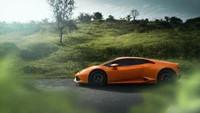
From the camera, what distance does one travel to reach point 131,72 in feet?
38.3

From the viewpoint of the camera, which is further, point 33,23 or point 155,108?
point 33,23

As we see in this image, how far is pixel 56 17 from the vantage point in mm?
49594

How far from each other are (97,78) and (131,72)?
1.35 meters

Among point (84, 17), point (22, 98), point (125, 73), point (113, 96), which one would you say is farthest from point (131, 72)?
point (84, 17)

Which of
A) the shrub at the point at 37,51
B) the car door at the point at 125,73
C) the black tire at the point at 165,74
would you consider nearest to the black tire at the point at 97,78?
the car door at the point at 125,73

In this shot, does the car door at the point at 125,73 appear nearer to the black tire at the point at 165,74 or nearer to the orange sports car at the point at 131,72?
the orange sports car at the point at 131,72

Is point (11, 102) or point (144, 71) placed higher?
point (11, 102)

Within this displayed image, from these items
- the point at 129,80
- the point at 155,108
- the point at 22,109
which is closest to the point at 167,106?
the point at 155,108

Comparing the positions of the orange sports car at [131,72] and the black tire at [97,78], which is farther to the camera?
the black tire at [97,78]

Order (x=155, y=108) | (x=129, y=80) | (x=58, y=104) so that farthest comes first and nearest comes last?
(x=129, y=80) < (x=155, y=108) < (x=58, y=104)

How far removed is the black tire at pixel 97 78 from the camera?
38.3 ft

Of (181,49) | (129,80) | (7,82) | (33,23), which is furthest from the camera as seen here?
(33,23)

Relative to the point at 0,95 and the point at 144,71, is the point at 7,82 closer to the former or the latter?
the point at 0,95

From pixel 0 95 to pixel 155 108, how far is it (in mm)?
679
